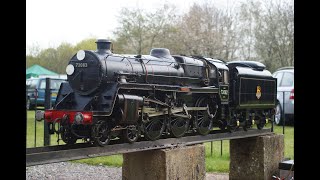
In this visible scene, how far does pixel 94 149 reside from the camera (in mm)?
6285

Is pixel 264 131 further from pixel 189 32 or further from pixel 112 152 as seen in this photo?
pixel 189 32

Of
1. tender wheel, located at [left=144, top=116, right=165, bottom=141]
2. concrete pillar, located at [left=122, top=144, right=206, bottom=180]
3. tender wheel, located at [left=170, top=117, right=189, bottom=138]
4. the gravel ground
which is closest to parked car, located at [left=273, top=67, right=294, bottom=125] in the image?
the gravel ground

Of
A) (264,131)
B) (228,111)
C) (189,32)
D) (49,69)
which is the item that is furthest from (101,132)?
(49,69)

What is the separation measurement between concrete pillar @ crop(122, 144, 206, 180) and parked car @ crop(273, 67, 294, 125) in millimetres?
10954

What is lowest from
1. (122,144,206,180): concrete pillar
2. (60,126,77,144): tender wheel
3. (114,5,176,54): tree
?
(122,144,206,180): concrete pillar

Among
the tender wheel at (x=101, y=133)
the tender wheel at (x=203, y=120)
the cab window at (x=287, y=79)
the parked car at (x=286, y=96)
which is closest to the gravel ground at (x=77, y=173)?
the tender wheel at (x=203, y=120)

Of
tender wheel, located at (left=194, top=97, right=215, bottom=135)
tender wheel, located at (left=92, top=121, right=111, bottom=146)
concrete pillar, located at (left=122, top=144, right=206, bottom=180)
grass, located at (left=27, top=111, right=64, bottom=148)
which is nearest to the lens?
tender wheel, located at (left=92, top=121, right=111, bottom=146)

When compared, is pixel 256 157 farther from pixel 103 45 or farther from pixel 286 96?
pixel 286 96

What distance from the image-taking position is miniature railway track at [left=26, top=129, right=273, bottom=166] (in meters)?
5.57

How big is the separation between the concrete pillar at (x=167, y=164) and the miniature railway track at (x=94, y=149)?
16 centimetres

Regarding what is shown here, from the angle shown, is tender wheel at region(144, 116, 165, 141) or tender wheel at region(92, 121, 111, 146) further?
tender wheel at region(144, 116, 165, 141)

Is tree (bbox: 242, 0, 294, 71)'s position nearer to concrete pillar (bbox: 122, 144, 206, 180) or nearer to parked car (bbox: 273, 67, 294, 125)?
parked car (bbox: 273, 67, 294, 125)

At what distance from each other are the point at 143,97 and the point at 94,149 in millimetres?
1288

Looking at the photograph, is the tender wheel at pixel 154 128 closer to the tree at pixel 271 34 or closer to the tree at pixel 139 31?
the tree at pixel 139 31
